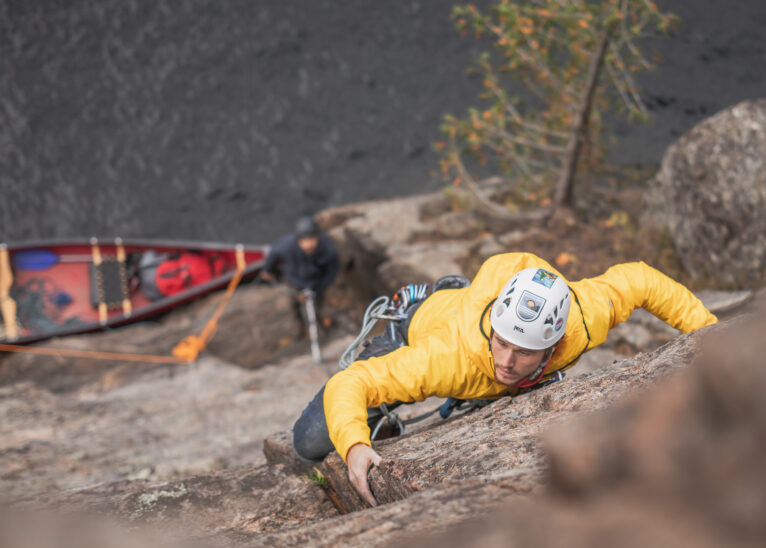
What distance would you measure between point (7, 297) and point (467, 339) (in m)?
12.4

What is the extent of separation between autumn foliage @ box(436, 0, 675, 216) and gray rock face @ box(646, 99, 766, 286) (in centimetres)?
106

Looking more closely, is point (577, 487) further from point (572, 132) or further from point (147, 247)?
point (147, 247)

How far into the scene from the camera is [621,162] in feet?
48.8

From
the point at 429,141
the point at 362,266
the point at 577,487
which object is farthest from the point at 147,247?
the point at 577,487

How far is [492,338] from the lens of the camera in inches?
136

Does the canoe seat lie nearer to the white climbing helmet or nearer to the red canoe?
the red canoe

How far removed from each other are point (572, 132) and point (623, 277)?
6.50 m

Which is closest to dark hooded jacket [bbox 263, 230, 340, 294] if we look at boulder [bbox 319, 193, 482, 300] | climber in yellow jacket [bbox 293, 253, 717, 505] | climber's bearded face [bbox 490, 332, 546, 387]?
boulder [bbox 319, 193, 482, 300]

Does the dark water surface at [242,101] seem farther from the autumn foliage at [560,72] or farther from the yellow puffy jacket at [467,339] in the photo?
the yellow puffy jacket at [467,339]

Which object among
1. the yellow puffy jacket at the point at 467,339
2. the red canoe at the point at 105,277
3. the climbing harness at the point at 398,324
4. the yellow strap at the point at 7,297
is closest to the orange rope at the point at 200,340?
the red canoe at the point at 105,277

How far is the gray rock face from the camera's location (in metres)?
7.04

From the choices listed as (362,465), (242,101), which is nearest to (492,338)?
(362,465)

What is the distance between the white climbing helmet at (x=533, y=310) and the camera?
3299 mm

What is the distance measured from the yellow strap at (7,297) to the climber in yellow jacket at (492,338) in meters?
10.5
